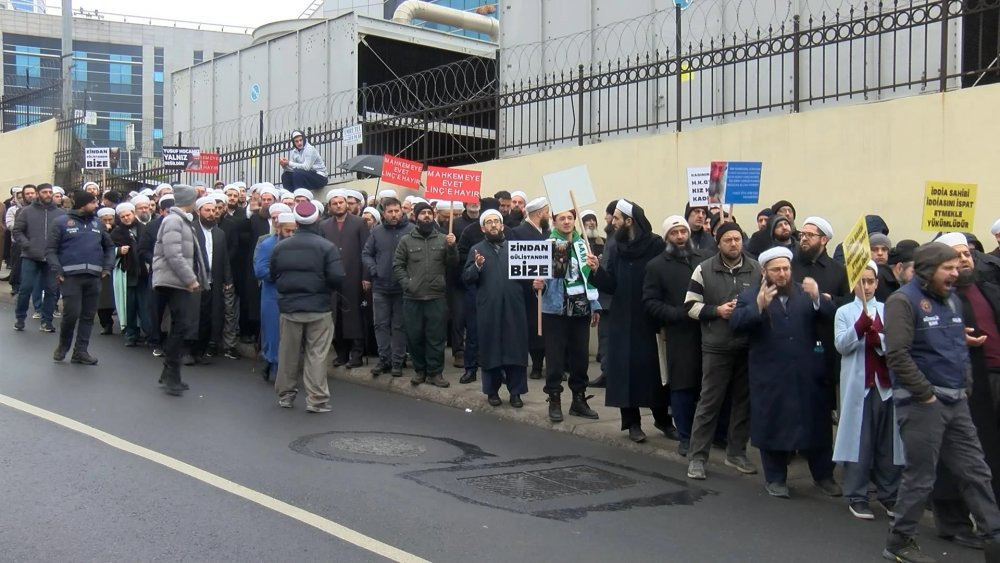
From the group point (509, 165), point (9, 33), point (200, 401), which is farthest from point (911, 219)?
point (9, 33)

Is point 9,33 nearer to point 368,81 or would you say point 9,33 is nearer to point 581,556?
point 368,81

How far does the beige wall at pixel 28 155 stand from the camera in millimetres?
24697

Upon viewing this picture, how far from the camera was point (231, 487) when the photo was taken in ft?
23.4

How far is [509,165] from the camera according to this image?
1549 cm

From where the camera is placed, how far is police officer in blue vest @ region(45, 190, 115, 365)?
12039mm

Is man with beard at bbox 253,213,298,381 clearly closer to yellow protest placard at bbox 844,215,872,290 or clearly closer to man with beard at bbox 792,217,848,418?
man with beard at bbox 792,217,848,418

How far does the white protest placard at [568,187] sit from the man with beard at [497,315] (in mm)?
1027

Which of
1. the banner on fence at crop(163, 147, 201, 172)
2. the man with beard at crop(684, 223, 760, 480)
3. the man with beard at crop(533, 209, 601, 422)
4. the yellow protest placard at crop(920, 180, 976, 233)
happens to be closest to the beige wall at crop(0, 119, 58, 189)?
the banner on fence at crop(163, 147, 201, 172)

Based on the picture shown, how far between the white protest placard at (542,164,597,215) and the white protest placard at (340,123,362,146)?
719 centimetres

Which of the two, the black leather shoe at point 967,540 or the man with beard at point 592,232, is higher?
the man with beard at point 592,232

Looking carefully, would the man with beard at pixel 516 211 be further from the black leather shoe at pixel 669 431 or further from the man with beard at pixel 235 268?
the black leather shoe at pixel 669 431

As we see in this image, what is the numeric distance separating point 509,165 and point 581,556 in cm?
997

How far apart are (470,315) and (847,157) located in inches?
172

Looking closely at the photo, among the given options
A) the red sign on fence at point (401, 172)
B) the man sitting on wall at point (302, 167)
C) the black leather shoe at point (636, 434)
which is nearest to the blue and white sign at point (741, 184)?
the black leather shoe at point (636, 434)
